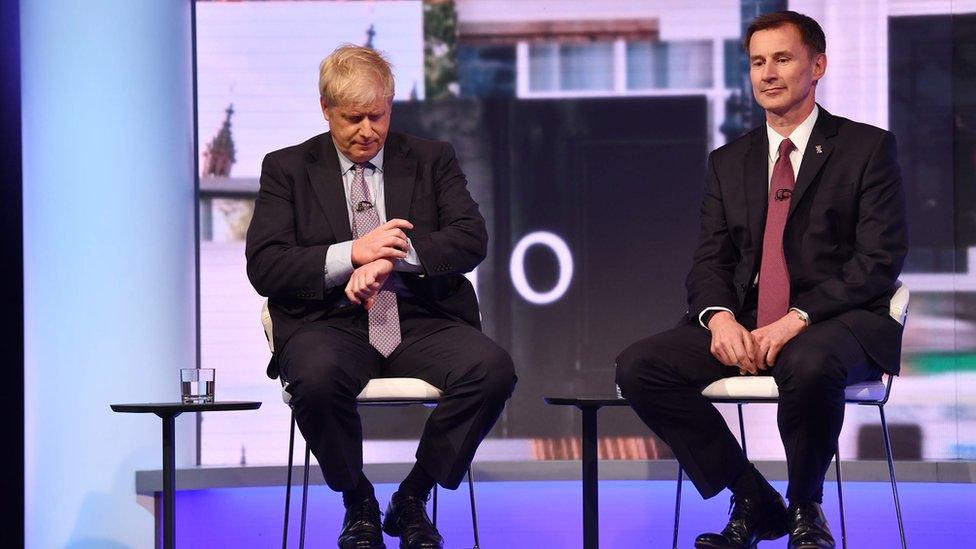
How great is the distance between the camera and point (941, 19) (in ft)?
14.9

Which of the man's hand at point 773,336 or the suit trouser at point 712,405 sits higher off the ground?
the man's hand at point 773,336

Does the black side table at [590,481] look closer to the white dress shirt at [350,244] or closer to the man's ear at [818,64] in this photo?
the white dress shirt at [350,244]

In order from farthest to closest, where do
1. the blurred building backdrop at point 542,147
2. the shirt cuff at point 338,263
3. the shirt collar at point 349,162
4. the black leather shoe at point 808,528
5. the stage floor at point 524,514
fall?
the blurred building backdrop at point 542,147
the stage floor at point 524,514
the shirt collar at point 349,162
the shirt cuff at point 338,263
the black leather shoe at point 808,528

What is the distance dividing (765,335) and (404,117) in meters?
2.18

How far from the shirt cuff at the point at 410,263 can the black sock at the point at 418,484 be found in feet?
1.74

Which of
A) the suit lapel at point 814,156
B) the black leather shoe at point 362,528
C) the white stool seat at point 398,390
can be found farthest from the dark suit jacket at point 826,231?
the black leather shoe at point 362,528

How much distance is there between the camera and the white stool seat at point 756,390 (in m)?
2.91

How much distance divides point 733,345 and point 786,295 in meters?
0.29

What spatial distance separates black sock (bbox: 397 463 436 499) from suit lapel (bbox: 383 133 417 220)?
2.39ft

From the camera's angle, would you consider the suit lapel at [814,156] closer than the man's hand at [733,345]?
No

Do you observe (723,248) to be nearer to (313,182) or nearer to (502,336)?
(313,182)

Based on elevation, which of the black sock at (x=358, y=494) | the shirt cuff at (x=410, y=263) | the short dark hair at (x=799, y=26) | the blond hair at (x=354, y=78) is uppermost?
the short dark hair at (x=799, y=26)

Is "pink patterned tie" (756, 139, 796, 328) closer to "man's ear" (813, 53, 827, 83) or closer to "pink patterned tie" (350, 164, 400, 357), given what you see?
"man's ear" (813, 53, 827, 83)

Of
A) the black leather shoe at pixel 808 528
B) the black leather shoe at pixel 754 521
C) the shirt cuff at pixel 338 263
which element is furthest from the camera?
the shirt cuff at pixel 338 263
